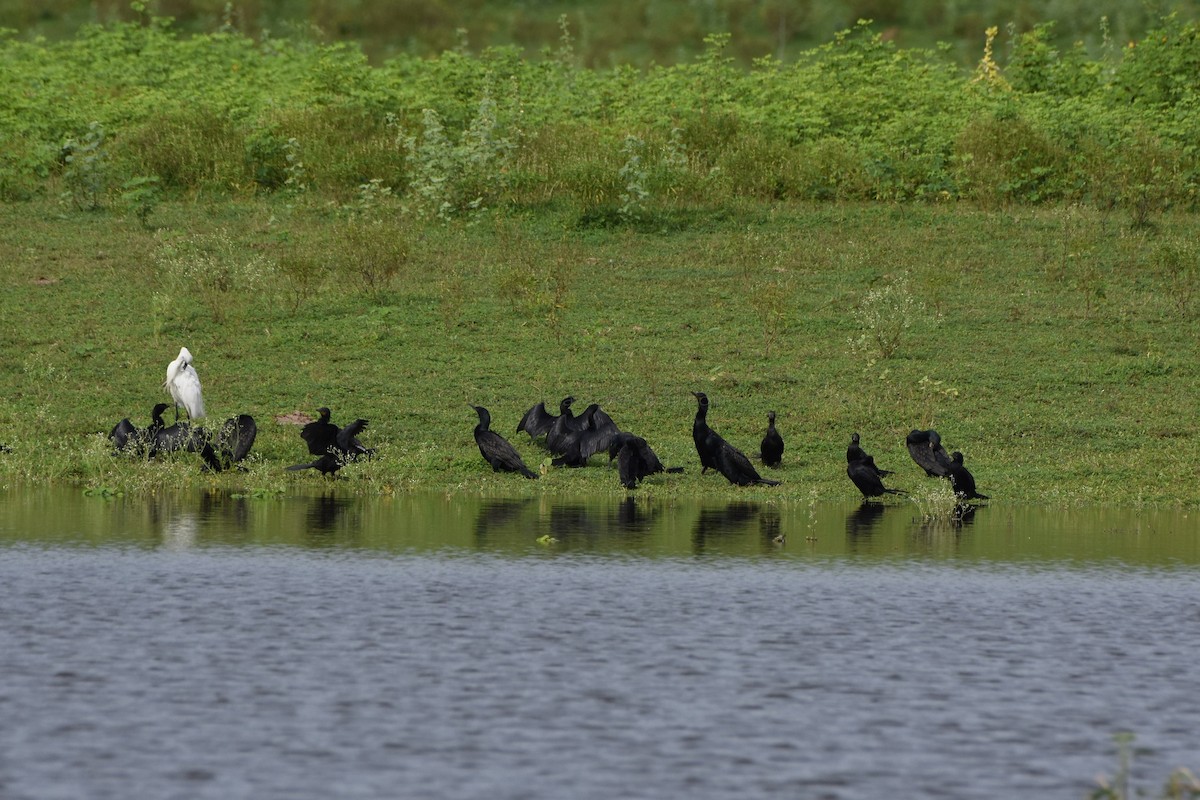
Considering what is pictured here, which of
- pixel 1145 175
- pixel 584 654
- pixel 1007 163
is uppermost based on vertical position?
pixel 1007 163

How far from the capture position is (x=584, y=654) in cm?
1052

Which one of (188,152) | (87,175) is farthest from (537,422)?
(188,152)

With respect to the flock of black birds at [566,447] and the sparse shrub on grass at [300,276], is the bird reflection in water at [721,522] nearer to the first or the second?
the flock of black birds at [566,447]

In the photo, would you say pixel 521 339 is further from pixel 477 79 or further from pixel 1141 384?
pixel 477 79

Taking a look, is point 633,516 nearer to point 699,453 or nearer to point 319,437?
point 699,453

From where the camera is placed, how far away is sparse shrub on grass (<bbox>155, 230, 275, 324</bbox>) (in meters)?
24.2

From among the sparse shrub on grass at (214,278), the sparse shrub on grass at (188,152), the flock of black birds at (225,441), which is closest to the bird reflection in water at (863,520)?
the flock of black birds at (225,441)

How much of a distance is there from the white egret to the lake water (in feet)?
9.82

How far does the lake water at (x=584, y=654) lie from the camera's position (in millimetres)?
8211

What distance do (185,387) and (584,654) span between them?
9828 mm

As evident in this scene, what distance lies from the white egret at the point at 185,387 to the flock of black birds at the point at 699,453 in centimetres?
311

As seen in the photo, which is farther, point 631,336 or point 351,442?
point 631,336

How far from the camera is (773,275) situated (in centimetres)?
2573

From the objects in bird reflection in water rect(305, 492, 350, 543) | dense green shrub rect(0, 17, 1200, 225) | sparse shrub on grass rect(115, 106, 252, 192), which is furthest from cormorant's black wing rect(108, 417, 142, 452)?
sparse shrub on grass rect(115, 106, 252, 192)
